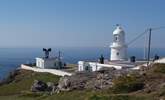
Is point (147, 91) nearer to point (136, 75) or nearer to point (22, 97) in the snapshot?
point (136, 75)

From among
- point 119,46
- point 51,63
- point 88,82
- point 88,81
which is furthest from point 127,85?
point 51,63

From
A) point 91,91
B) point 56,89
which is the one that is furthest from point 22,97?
point 91,91

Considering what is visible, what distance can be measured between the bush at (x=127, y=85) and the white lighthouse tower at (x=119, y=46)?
28.6 m

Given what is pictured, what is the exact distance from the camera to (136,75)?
3147 centimetres

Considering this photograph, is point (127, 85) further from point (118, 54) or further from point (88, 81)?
point (118, 54)

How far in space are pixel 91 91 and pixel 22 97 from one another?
6919 millimetres

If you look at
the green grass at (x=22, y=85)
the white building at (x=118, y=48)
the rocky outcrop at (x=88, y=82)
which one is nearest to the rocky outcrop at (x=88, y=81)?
the rocky outcrop at (x=88, y=82)

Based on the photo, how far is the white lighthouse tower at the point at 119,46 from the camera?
58.0m

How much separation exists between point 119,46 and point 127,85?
29971 millimetres

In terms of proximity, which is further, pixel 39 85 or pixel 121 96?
pixel 39 85

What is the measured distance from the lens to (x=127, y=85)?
92.0 feet

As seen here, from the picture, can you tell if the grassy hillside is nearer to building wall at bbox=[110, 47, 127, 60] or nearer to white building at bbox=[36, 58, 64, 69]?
building wall at bbox=[110, 47, 127, 60]

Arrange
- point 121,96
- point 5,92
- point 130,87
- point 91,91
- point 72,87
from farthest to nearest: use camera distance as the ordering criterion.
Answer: point 5,92
point 72,87
point 91,91
point 130,87
point 121,96

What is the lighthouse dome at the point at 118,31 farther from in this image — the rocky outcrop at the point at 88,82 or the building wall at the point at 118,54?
the rocky outcrop at the point at 88,82
